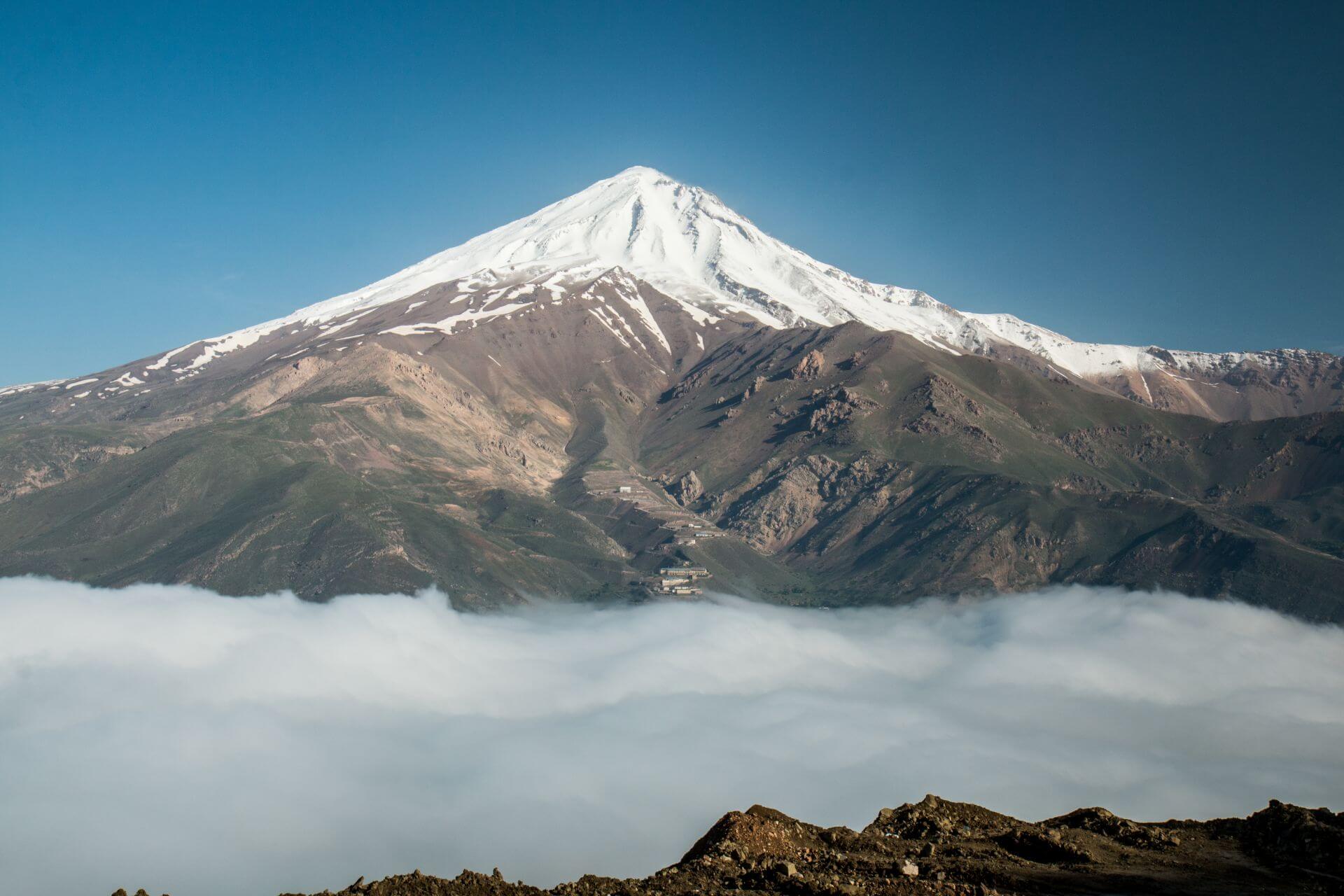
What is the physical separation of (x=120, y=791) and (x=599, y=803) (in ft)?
281

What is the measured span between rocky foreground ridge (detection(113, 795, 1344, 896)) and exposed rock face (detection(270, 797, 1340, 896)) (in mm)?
60

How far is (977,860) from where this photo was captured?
38656 millimetres

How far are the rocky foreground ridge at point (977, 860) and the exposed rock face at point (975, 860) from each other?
0.06 metres

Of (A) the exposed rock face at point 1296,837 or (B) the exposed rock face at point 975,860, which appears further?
(A) the exposed rock face at point 1296,837

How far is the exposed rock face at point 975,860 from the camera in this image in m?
35.5

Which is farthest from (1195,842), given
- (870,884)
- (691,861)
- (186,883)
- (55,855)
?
(55,855)

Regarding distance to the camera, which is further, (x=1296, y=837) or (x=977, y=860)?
(x=1296, y=837)

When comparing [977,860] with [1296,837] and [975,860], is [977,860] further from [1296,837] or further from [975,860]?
[1296,837]

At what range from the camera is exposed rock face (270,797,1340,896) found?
35500mm

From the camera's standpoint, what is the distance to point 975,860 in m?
38.6

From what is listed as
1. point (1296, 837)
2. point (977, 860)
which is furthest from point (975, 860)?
point (1296, 837)

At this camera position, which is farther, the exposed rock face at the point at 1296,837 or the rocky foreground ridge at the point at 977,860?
the exposed rock face at the point at 1296,837

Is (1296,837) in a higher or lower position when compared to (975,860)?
higher

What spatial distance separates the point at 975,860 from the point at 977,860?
0.09 meters
